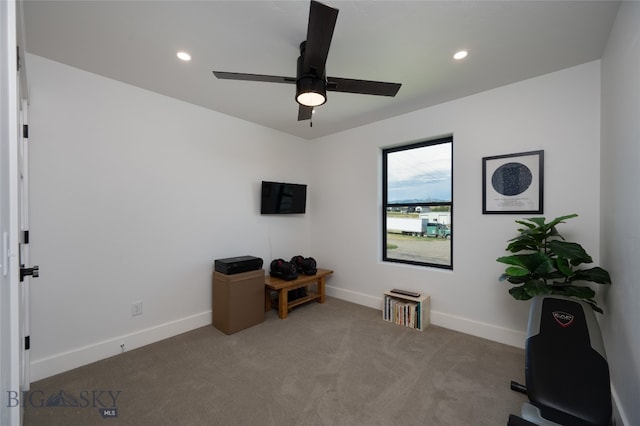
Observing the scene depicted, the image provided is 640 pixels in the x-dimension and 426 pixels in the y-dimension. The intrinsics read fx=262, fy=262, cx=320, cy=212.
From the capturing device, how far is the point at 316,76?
68.4 inches

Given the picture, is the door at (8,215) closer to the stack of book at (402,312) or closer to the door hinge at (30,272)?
the door hinge at (30,272)

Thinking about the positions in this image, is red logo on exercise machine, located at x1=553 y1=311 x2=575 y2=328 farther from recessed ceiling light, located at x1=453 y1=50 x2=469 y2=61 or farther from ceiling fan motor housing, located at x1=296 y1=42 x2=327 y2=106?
ceiling fan motor housing, located at x1=296 y1=42 x2=327 y2=106

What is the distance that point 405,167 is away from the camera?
3.57 m

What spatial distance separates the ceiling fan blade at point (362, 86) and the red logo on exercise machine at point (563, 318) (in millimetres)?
1876

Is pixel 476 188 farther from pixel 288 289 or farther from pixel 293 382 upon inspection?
pixel 293 382

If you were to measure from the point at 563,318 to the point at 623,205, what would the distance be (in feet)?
2.60

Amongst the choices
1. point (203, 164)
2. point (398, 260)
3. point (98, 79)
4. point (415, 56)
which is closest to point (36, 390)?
point (203, 164)

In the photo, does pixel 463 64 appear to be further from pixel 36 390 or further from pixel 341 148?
pixel 36 390

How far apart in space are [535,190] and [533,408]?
6.01ft

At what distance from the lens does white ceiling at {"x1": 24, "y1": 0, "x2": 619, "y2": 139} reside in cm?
165

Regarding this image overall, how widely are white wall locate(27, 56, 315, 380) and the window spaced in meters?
2.02

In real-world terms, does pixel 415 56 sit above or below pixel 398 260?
above

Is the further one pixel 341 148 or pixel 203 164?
pixel 341 148

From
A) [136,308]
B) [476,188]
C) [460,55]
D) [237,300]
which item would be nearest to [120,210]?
[136,308]
